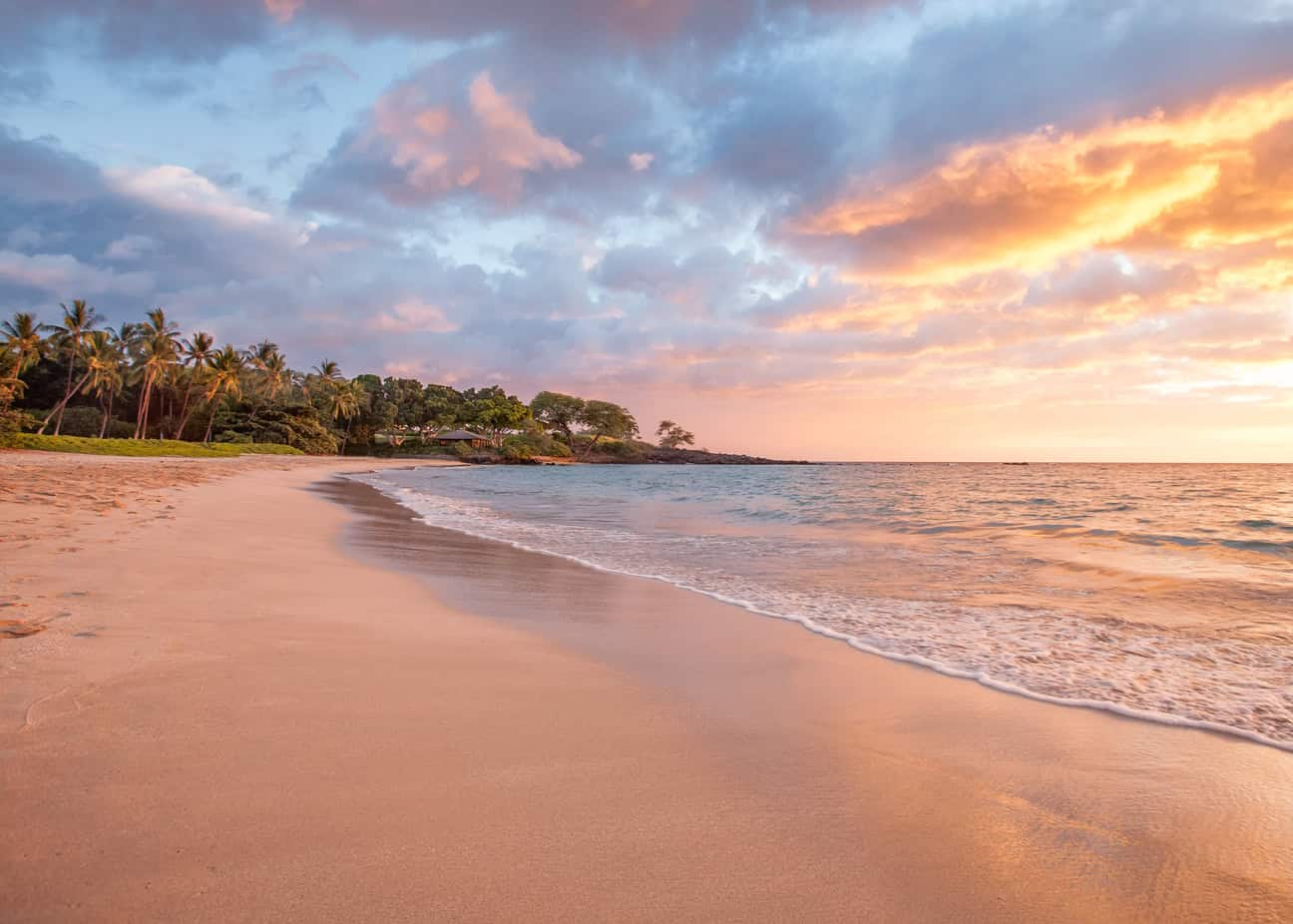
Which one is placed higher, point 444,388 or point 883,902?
point 444,388

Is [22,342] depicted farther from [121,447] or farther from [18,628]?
[18,628]

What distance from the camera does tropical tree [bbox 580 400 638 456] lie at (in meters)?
104

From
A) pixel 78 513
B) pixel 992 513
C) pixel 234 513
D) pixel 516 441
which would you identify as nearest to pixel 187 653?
pixel 78 513

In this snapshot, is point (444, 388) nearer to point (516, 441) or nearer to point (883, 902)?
point (516, 441)

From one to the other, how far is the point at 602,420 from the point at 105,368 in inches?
2478

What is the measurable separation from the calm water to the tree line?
3820cm

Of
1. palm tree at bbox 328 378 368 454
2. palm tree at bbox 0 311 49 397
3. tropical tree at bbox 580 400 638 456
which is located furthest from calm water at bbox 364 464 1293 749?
tropical tree at bbox 580 400 638 456

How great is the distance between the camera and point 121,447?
126 feet

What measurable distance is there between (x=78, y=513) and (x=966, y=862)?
10020 mm

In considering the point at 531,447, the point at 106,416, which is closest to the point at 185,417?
the point at 106,416

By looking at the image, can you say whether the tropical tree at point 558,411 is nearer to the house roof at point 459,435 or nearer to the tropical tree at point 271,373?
the house roof at point 459,435

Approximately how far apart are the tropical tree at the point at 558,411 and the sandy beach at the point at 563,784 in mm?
99925

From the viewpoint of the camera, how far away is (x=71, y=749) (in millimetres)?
2219

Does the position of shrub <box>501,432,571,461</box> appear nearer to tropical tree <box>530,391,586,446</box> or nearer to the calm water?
tropical tree <box>530,391,586,446</box>
